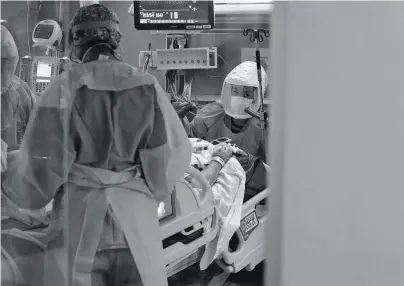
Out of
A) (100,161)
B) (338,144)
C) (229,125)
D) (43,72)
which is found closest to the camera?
(338,144)

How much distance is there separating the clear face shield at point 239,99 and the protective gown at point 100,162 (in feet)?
4.61

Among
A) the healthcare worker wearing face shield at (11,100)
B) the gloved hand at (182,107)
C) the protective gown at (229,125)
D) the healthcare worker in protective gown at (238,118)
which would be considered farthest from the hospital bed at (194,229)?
the gloved hand at (182,107)

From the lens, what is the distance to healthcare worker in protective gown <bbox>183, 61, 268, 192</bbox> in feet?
11.0

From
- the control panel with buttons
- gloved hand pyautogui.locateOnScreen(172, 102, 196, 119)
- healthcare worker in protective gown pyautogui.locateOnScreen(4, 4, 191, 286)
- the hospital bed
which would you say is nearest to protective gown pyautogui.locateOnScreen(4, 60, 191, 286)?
healthcare worker in protective gown pyautogui.locateOnScreen(4, 4, 191, 286)

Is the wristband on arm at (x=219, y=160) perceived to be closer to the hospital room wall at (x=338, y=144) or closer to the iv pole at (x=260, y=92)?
the iv pole at (x=260, y=92)

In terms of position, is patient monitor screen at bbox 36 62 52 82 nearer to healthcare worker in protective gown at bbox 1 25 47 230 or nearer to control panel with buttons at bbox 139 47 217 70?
healthcare worker in protective gown at bbox 1 25 47 230

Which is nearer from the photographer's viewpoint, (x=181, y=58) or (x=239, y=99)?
(x=181, y=58)

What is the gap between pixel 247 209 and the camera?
2.79m

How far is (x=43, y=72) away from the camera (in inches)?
83.8

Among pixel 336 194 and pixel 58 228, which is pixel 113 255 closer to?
pixel 58 228

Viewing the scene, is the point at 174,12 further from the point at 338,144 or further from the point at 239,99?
the point at 338,144

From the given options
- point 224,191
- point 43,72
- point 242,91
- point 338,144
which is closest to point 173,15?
point 43,72

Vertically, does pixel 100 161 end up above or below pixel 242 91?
below

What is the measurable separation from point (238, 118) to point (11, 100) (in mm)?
1994
